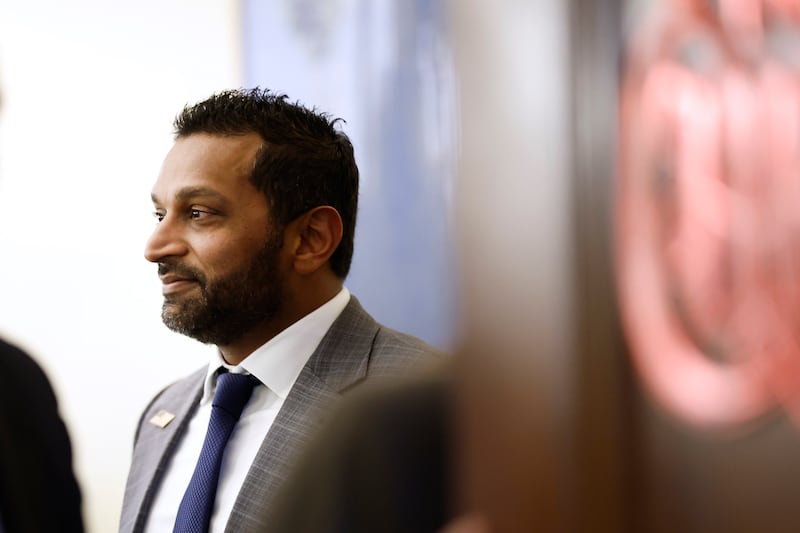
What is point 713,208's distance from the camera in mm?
425

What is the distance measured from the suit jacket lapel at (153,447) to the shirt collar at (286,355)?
0.04 meters

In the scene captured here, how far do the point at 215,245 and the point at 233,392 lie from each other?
0.67ft

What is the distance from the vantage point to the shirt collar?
1.18 metres

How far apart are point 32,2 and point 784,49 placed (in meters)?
1.59

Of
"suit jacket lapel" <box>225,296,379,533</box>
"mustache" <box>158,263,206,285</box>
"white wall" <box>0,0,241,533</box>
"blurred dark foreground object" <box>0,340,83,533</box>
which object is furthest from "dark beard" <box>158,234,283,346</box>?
"white wall" <box>0,0,241,533</box>

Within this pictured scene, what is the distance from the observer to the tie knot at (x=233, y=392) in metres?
1.16

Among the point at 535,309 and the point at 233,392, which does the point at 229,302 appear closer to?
the point at 233,392

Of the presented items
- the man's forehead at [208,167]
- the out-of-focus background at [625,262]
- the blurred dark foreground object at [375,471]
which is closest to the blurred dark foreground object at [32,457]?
the man's forehead at [208,167]

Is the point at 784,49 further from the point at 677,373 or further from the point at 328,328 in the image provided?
the point at 328,328

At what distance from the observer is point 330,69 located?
1.52 m

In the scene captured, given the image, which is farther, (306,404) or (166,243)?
(166,243)

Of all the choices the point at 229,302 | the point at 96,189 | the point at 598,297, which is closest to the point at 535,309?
the point at 598,297

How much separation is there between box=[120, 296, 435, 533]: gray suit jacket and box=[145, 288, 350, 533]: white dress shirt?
2cm

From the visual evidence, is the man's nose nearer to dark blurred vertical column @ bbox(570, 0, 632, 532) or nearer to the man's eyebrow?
→ the man's eyebrow
